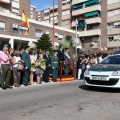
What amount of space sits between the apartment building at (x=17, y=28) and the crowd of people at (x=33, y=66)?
20.4 meters

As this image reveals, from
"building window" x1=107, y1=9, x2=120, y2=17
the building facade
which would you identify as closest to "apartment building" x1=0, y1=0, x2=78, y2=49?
the building facade

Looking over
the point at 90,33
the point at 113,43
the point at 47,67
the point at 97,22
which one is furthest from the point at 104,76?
the point at 90,33

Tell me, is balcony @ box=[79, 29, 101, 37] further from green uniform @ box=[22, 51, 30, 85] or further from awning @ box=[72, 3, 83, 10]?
green uniform @ box=[22, 51, 30, 85]

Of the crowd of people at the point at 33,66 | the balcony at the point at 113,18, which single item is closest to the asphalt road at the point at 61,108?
the crowd of people at the point at 33,66

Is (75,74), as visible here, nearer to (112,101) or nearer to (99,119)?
(112,101)

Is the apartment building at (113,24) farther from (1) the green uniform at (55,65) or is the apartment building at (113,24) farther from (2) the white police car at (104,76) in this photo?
(2) the white police car at (104,76)

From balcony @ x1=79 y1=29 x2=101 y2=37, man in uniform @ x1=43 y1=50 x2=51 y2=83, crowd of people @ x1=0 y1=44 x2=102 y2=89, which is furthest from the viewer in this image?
balcony @ x1=79 y1=29 x2=101 y2=37

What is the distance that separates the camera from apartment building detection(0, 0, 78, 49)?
3603 centimetres

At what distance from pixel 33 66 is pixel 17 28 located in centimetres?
Result: 2701

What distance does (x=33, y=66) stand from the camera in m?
11.8

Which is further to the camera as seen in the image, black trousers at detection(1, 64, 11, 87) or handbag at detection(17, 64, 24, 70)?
handbag at detection(17, 64, 24, 70)

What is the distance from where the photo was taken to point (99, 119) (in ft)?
17.1

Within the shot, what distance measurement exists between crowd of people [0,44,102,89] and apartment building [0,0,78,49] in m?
20.4

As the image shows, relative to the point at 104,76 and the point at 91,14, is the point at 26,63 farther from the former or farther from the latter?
the point at 91,14
